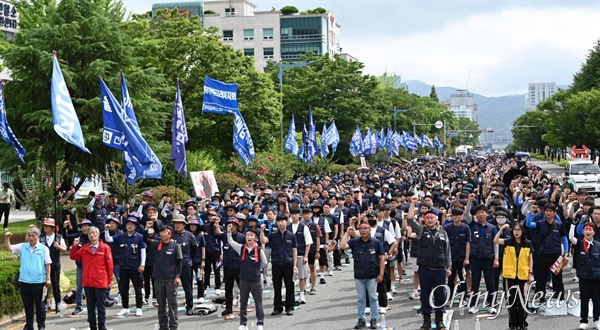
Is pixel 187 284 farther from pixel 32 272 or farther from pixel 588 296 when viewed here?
pixel 588 296

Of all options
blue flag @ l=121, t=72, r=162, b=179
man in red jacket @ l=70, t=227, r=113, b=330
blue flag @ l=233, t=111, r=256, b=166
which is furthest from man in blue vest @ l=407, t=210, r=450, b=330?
blue flag @ l=233, t=111, r=256, b=166

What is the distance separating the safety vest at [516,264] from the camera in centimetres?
1245

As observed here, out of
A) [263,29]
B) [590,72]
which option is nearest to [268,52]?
[263,29]

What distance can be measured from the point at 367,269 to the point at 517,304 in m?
2.30

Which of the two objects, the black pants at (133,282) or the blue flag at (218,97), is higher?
the blue flag at (218,97)

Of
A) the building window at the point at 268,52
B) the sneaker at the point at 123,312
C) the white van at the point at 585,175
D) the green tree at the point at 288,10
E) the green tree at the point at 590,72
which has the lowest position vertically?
the sneaker at the point at 123,312

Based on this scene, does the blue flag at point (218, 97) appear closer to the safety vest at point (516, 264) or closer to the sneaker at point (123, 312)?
the sneaker at point (123, 312)

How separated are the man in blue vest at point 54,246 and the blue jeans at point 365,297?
5143 mm

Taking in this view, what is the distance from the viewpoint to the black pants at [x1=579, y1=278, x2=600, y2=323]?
12453 millimetres

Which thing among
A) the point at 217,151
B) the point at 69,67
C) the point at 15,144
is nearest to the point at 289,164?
the point at 217,151

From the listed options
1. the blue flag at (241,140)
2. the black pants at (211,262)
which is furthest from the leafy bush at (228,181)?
the black pants at (211,262)

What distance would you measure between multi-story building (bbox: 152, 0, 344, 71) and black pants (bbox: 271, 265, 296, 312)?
321 feet

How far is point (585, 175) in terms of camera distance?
43.3 meters

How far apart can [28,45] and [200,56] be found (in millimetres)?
17206
